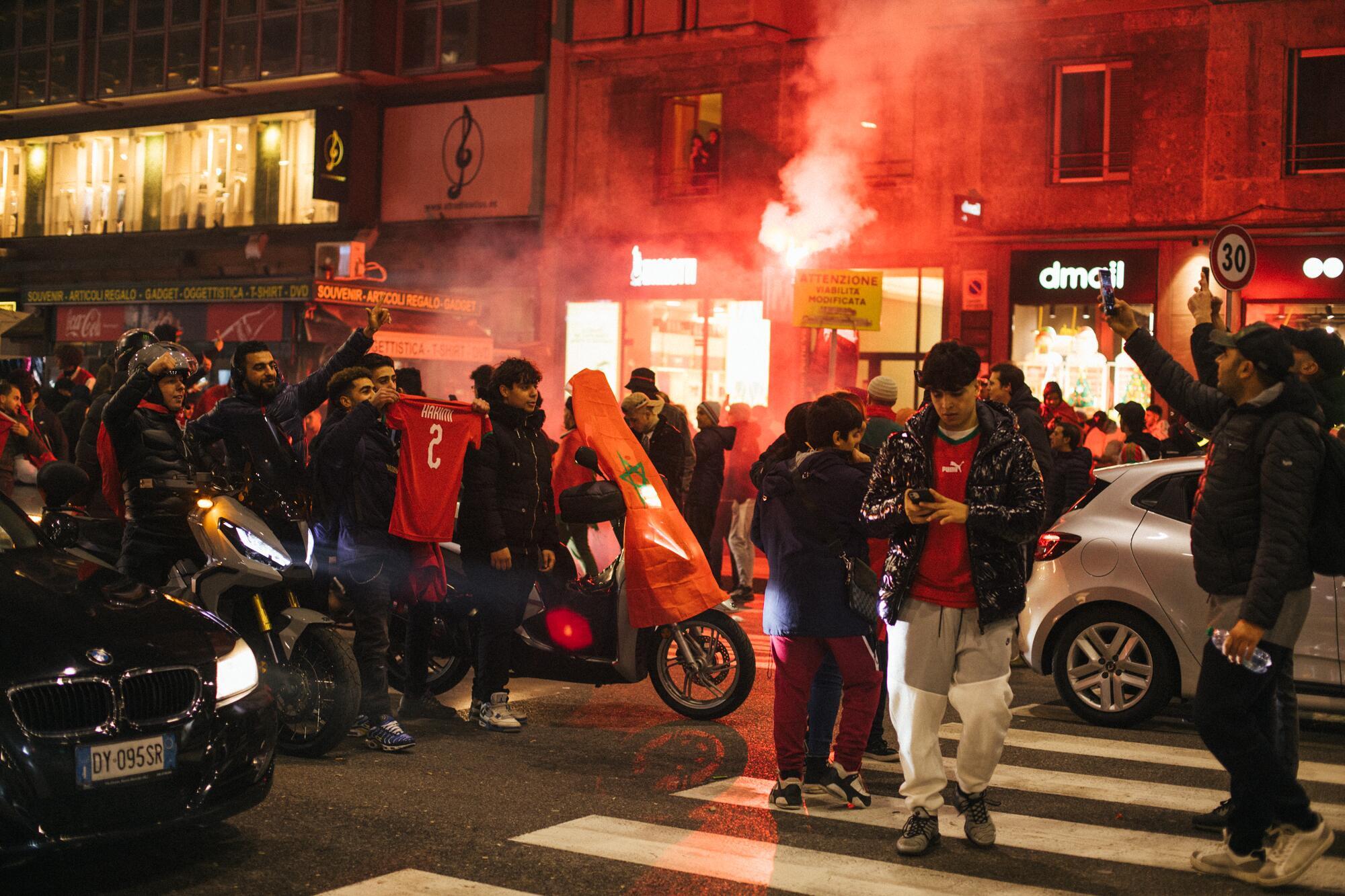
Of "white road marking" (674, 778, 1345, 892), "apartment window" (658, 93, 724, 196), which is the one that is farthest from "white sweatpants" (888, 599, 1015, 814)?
"apartment window" (658, 93, 724, 196)

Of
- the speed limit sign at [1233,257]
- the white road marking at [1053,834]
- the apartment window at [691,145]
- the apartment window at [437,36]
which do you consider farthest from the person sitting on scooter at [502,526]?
the apartment window at [437,36]

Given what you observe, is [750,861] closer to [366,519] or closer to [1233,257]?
[366,519]

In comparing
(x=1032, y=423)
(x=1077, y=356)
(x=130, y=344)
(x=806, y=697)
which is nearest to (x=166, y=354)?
(x=130, y=344)

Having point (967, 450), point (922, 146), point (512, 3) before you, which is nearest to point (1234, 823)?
point (967, 450)

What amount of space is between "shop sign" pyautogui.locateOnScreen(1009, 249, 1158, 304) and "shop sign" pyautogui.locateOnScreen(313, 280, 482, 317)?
852 cm

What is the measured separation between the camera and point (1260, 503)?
17.9 feet

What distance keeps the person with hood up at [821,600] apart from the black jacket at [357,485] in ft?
7.28

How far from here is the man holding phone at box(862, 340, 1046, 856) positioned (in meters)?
5.73

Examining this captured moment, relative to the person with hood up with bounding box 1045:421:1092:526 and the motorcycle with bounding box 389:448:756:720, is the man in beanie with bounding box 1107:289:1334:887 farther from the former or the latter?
the person with hood up with bounding box 1045:421:1092:526

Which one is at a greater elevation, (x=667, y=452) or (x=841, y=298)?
(x=841, y=298)

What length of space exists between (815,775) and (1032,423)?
4467mm

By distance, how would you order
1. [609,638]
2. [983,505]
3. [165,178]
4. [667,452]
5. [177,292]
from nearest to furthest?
1. [983,505]
2. [609,638]
3. [667,452]
4. [177,292]
5. [165,178]

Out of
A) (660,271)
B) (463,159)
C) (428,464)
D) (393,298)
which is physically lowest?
(428,464)

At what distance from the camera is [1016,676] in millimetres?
10617
